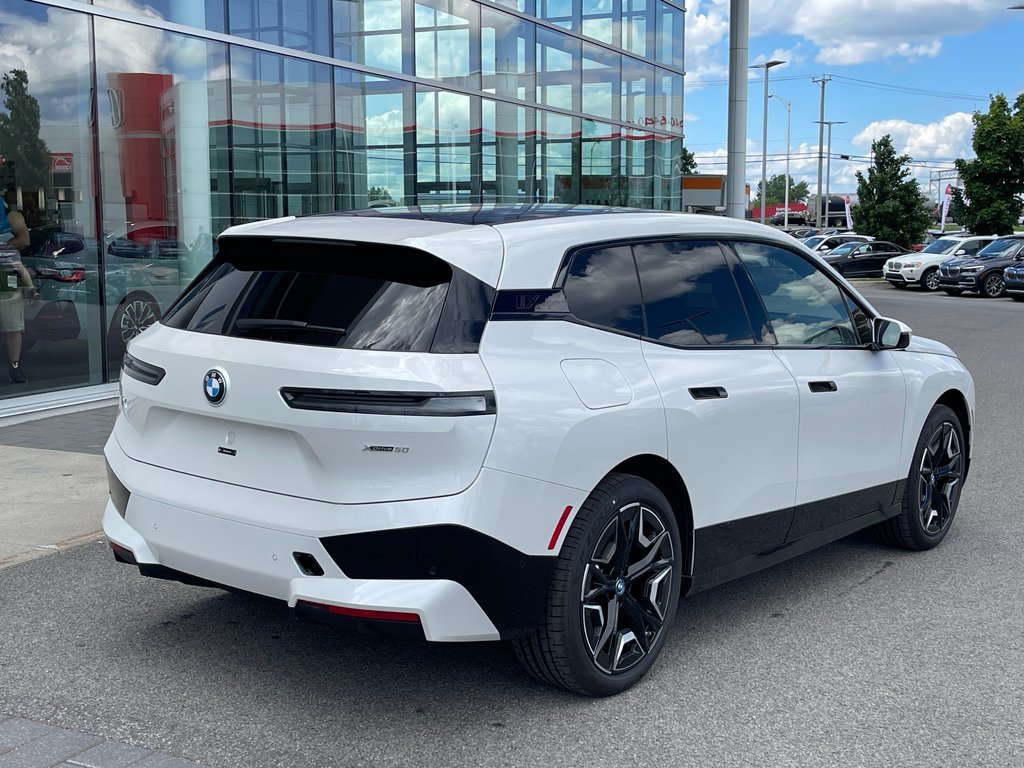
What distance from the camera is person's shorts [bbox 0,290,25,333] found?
35.9 ft

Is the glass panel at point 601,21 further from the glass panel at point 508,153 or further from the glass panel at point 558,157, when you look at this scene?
the glass panel at point 508,153

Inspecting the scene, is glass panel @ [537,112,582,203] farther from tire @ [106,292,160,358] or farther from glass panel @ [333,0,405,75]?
tire @ [106,292,160,358]

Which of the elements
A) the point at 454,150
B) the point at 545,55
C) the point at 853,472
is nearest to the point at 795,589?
the point at 853,472

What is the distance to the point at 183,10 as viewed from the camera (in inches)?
512

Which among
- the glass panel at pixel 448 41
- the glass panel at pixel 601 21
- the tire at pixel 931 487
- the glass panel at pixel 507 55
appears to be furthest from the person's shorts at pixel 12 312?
the glass panel at pixel 601 21

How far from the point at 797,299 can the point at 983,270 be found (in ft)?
94.3

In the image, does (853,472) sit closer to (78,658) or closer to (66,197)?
(78,658)

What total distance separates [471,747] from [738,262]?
94.1 inches

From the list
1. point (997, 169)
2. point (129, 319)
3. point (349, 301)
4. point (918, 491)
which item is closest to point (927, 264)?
point (997, 169)

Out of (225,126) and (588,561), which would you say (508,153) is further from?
(588,561)

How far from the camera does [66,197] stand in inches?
457

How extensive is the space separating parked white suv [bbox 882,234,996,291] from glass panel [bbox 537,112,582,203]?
51.0ft

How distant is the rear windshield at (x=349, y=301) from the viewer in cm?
374

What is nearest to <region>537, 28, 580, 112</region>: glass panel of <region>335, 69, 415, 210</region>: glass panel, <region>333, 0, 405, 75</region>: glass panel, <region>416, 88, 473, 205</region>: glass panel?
<region>416, 88, 473, 205</region>: glass panel
